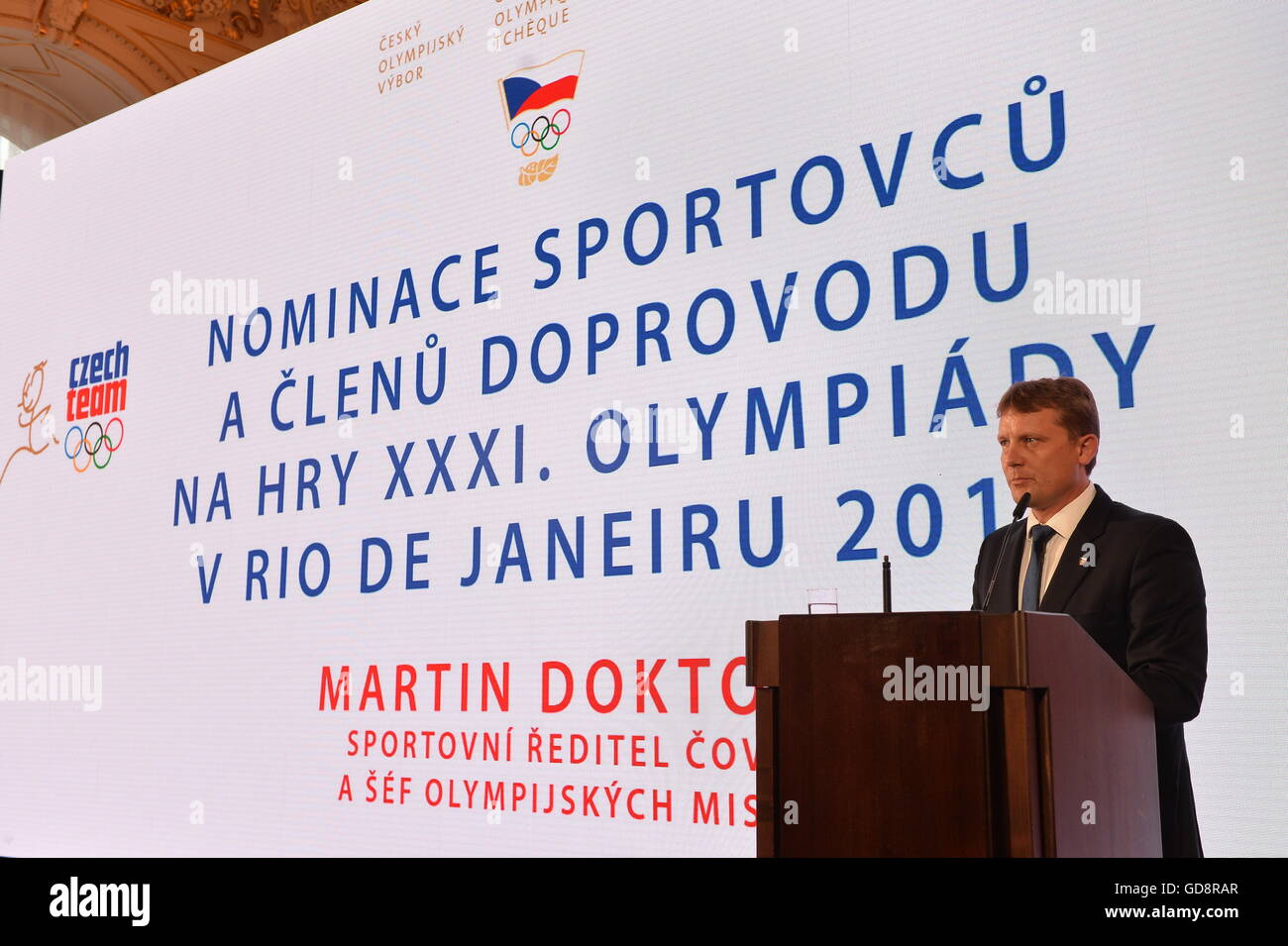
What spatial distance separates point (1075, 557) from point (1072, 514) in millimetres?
96

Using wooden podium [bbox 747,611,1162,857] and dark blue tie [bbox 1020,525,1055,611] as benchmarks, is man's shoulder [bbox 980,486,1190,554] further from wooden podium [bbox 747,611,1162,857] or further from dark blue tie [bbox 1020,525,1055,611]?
wooden podium [bbox 747,611,1162,857]

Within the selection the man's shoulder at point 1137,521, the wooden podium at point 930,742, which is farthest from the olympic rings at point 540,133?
the wooden podium at point 930,742

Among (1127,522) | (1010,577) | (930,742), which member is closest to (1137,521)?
(1127,522)

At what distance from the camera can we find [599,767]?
9.56 ft

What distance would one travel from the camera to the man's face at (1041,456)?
233 cm

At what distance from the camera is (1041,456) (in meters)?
2.38

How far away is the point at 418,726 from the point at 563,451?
0.85m

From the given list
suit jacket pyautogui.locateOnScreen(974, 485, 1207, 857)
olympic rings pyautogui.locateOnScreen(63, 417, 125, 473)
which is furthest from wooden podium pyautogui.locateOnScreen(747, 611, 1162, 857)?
olympic rings pyautogui.locateOnScreen(63, 417, 125, 473)

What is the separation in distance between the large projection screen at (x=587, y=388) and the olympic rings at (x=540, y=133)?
0.04 ft

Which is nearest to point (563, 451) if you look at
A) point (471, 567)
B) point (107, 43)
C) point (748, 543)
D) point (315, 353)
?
point (471, 567)

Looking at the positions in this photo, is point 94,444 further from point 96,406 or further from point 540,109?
point 540,109

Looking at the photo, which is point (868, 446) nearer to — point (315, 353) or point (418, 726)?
point (418, 726)

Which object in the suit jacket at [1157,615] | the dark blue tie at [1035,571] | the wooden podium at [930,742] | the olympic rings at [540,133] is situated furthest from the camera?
the olympic rings at [540,133]

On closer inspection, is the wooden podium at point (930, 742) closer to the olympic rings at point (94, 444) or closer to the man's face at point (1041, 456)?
the man's face at point (1041, 456)
